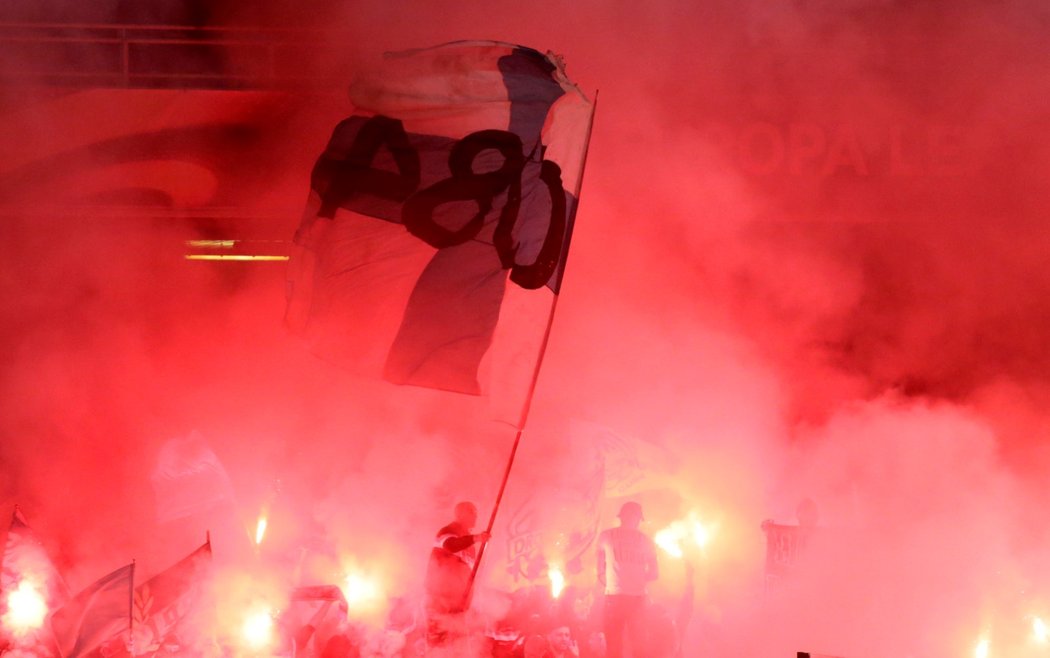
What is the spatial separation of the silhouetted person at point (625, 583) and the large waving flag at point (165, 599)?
5.74ft

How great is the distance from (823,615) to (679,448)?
1.40 m

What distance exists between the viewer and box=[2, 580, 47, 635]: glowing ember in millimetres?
3865

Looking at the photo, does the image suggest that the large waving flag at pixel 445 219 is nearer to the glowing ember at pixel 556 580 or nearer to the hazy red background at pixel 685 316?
the hazy red background at pixel 685 316

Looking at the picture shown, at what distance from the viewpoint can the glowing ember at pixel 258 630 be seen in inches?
160

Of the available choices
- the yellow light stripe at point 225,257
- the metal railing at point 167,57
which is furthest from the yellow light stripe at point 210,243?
the metal railing at point 167,57

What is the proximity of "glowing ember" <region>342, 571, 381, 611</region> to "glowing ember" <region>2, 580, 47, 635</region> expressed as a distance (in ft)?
5.15

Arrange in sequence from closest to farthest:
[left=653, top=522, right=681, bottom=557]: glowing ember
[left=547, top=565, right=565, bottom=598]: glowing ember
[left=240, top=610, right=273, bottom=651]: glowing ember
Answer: [left=240, top=610, right=273, bottom=651]: glowing ember → [left=547, top=565, right=565, bottom=598]: glowing ember → [left=653, top=522, right=681, bottom=557]: glowing ember

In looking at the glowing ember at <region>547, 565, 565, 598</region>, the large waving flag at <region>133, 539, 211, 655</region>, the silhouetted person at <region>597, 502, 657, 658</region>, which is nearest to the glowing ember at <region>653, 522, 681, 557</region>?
the glowing ember at <region>547, 565, 565, 598</region>

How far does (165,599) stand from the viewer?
3879mm

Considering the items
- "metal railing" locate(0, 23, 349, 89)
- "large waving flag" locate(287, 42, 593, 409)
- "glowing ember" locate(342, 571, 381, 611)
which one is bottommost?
"glowing ember" locate(342, 571, 381, 611)

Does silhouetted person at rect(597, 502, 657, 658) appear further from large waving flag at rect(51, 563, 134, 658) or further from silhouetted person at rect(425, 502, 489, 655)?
large waving flag at rect(51, 563, 134, 658)

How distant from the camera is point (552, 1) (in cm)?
562

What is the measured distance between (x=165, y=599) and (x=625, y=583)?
196cm

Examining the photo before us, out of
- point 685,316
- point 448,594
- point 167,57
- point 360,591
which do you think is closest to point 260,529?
point 360,591
